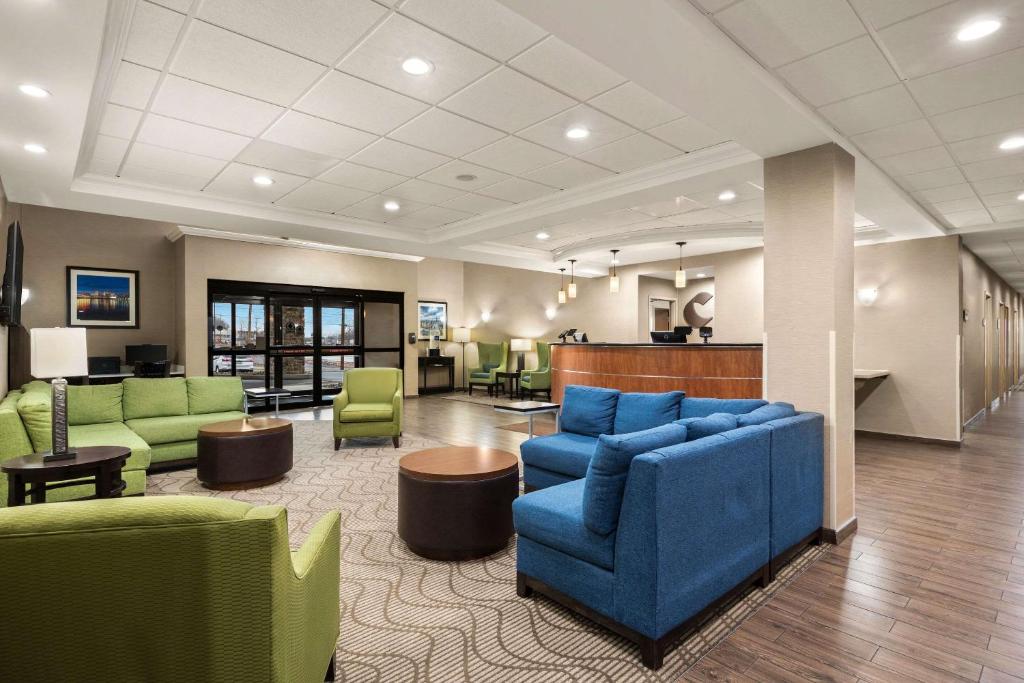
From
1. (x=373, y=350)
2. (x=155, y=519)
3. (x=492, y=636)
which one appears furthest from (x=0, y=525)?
(x=373, y=350)

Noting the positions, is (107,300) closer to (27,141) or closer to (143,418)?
(143,418)

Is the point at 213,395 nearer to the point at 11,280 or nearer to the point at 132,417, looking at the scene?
the point at 132,417

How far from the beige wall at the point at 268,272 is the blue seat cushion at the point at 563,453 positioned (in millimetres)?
6608

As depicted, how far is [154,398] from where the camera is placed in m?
5.54

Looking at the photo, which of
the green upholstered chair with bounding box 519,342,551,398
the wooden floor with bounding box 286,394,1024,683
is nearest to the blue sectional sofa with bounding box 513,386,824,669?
the wooden floor with bounding box 286,394,1024,683

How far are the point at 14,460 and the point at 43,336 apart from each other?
2.53 ft

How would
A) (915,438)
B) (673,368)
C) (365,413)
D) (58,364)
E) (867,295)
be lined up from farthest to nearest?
(867,295)
(915,438)
(673,368)
(365,413)
(58,364)

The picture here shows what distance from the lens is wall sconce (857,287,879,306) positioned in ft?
24.0

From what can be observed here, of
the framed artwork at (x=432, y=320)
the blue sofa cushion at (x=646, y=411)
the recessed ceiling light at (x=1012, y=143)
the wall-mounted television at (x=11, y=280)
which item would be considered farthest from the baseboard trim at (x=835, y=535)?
the framed artwork at (x=432, y=320)

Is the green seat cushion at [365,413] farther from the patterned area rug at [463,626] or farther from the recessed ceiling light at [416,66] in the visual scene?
the recessed ceiling light at [416,66]

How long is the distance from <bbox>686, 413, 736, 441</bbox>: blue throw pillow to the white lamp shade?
147 inches

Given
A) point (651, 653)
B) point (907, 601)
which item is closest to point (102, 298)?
point (651, 653)

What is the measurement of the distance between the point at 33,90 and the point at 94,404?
128 inches

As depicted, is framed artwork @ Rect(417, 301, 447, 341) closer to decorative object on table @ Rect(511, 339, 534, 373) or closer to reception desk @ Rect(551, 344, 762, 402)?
decorative object on table @ Rect(511, 339, 534, 373)
